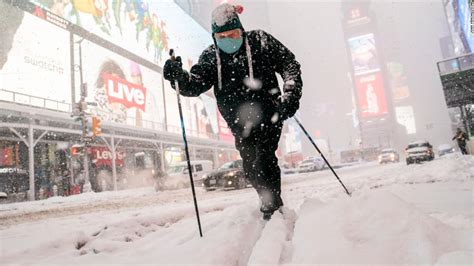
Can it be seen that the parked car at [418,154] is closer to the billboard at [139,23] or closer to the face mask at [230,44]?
the face mask at [230,44]

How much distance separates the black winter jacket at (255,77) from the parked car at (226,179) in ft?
31.8

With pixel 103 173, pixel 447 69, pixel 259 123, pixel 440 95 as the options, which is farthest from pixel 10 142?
pixel 440 95

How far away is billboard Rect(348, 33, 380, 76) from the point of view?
146 meters

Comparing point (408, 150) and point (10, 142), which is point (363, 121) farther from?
point (10, 142)

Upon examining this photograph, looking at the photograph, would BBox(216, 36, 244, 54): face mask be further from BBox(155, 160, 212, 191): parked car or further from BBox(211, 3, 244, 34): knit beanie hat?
BBox(155, 160, 212, 191): parked car

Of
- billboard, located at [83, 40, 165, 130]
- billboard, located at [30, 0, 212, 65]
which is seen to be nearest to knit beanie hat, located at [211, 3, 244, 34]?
billboard, located at [83, 40, 165, 130]

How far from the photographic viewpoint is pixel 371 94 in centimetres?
14425

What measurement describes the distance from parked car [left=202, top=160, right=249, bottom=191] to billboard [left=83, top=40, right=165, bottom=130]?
14.6 m

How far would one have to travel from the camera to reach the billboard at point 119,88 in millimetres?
27922

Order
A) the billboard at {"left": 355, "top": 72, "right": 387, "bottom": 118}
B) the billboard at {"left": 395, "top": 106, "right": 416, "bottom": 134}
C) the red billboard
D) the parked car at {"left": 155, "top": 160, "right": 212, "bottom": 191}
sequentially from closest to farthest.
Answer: the parked car at {"left": 155, "top": 160, "right": 212, "bottom": 191} < the red billboard < the billboard at {"left": 355, "top": 72, "right": 387, "bottom": 118} < the billboard at {"left": 395, "top": 106, "right": 416, "bottom": 134}

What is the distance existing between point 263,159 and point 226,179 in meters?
9.98

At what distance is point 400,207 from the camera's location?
1.79m

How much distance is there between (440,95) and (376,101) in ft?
213

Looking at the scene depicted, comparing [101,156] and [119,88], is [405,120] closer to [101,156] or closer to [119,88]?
[119,88]
